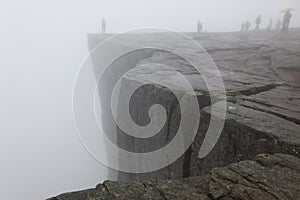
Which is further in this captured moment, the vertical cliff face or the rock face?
the vertical cliff face

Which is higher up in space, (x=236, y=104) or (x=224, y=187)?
(x=236, y=104)

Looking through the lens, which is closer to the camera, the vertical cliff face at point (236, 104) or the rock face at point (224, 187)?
the rock face at point (224, 187)

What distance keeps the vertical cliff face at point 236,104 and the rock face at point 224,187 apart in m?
1.43

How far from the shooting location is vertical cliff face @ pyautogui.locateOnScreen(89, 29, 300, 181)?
296 inches

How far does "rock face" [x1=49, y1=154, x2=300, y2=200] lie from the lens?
4758mm

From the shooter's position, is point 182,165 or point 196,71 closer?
Result: point 182,165

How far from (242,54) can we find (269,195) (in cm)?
1530

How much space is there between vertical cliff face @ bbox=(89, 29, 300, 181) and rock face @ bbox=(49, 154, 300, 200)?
143 centimetres

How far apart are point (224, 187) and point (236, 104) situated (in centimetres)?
497

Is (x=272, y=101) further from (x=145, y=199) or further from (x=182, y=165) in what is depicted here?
(x=145, y=199)

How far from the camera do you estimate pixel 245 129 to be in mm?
7605

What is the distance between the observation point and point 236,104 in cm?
950

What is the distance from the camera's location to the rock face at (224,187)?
4.76 m

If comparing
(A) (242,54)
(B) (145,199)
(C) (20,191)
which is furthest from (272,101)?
(C) (20,191)
